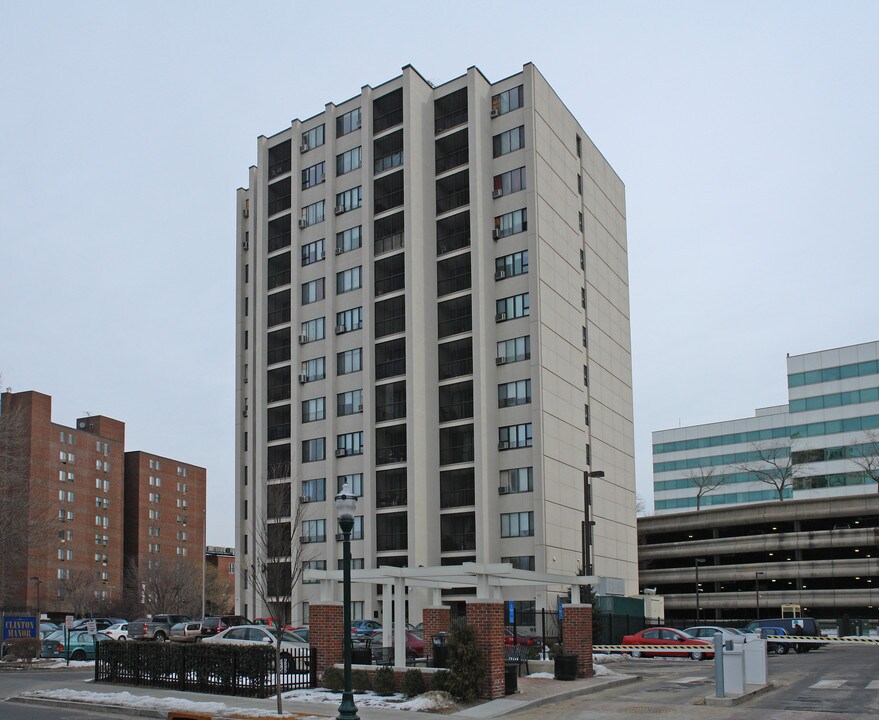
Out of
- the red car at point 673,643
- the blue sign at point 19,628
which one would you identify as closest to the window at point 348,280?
the red car at point 673,643

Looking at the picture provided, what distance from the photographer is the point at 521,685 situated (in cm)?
2862

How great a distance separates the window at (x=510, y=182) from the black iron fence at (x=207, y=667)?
151 feet

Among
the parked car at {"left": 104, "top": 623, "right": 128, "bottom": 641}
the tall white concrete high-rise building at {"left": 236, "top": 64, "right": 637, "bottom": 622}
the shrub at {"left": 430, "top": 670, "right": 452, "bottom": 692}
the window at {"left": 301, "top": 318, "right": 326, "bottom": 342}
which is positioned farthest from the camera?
the window at {"left": 301, "top": 318, "right": 326, "bottom": 342}

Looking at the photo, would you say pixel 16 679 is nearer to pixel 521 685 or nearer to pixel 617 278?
pixel 521 685

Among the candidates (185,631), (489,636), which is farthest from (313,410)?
(489,636)

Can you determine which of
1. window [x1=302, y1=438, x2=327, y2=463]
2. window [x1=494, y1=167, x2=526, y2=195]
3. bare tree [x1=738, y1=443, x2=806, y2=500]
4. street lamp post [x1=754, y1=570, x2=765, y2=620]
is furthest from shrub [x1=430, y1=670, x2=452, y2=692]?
bare tree [x1=738, y1=443, x2=806, y2=500]

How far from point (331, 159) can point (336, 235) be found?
6.29m

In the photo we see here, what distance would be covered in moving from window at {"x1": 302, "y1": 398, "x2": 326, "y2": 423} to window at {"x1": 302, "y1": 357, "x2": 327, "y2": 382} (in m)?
1.69

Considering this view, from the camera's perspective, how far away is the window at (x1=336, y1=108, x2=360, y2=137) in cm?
7769

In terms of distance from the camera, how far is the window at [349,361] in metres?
73.4

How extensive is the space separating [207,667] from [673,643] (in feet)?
86.0

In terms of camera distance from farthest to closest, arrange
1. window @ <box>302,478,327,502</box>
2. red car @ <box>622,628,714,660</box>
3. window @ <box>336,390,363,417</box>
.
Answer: window @ <box>302,478,327,502</box>
window @ <box>336,390,363,417</box>
red car @ <box>622,628,714,660</box>

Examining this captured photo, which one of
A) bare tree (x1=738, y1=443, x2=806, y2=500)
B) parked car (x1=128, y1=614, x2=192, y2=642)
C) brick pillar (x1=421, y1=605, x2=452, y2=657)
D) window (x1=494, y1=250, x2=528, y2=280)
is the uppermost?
window (x1=494, y1=250, x2=528, y2=280)

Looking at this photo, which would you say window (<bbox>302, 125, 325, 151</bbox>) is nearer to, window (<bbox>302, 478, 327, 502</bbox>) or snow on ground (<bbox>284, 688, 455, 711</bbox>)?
window (<bbox>302, 478, 327, 502</bbox>)
